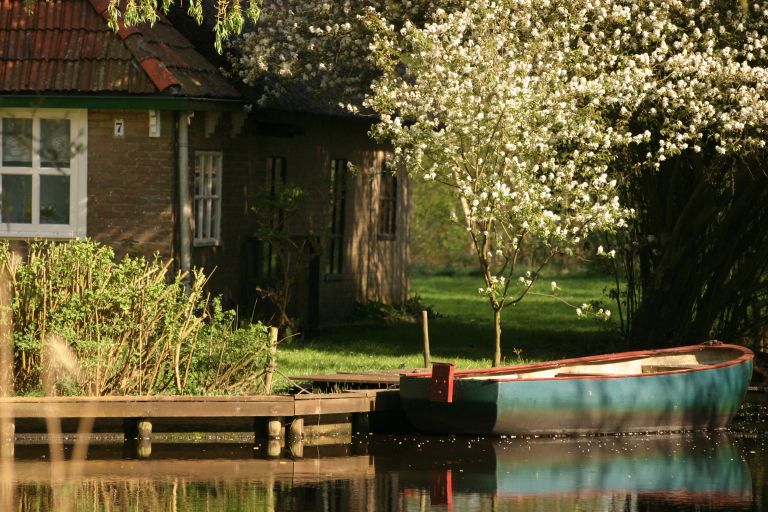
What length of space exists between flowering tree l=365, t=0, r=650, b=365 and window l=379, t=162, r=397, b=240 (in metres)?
9.21

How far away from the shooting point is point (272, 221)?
24.3 metres

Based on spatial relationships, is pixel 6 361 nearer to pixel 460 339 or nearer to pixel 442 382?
pixel 442 382

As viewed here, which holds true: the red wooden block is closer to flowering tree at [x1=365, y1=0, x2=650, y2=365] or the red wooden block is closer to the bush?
the bush

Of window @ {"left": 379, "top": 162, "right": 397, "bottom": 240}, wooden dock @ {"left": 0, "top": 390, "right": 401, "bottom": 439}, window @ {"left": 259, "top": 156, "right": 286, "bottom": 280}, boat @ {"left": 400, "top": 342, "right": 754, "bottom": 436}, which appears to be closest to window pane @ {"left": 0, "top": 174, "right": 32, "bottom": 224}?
window @ {"left": 259, "top": 156, "right": 286, "bottom": 280}

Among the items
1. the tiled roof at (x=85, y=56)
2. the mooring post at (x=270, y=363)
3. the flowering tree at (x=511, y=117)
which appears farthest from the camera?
the tiled roof at (x=85, y=56)

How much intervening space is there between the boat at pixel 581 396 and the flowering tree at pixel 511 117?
1.60 meters

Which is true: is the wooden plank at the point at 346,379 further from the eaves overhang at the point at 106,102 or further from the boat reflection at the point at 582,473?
the eaves overhang at the point at 106,102

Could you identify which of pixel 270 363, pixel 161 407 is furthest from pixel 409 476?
pixel 270 363

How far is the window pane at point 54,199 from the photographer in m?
21.5

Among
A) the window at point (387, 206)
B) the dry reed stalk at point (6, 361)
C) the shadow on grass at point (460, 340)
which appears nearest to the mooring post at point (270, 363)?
the shadow on grass at point (460, 340)

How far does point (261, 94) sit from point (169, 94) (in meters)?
2.84

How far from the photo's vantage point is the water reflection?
13062 millimetres

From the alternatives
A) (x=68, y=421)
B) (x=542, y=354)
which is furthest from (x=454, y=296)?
(x=68, y=421)

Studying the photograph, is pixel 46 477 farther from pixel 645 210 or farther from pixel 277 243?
pixel 645 210
